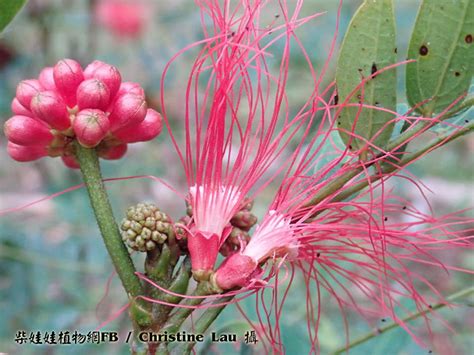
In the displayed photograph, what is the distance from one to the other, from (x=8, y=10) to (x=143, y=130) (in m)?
0.33

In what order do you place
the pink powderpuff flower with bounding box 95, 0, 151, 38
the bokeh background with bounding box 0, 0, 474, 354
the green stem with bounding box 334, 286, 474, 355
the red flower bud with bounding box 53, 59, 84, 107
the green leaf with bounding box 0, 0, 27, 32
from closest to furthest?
1. the green leaf with bounding box 0, 0, 27, 32
2. the red flower bud with bounding box 53, 59, 84, 107
3. the green stem with bounding box 334, 286, 474, 355
4. the bokeh background with bounding box 0, 0, 474, 354
5. the pink powderpuff flower with bounding box 95, 0, 151, 38

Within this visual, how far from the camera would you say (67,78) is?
1.32m

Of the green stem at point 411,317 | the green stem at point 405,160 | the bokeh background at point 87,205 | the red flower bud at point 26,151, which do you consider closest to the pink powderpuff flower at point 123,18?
the bokeh background at point 87,205

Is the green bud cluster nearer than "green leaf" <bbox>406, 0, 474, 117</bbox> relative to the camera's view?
No

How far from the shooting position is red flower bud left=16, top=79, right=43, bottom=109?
1341 mm

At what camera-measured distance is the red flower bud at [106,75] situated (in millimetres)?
1321

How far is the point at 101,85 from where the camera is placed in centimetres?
130

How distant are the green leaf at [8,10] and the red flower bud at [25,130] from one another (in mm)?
190

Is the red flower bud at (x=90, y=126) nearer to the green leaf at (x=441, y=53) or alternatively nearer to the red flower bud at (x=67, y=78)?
the red flower bud at (x=67, y=78)

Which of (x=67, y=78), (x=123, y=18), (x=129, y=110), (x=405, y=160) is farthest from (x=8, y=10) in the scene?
(x=123, y=18)

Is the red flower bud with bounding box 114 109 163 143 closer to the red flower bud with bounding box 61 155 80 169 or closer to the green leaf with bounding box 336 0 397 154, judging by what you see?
the red flower bud with bounding box 61 155 80 169

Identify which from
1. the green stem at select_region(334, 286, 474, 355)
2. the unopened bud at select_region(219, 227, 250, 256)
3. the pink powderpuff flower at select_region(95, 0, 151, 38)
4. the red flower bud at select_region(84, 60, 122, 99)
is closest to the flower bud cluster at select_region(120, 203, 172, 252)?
the unopened bud at select_region(219, 227, 250, 256)

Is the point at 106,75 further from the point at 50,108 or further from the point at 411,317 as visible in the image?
the point at 411,317

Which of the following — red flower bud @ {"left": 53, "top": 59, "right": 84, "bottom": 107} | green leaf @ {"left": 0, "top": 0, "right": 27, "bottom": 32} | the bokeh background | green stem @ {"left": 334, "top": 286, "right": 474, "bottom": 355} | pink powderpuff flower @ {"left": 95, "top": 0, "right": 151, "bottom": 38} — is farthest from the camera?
pink powderpuff flower @ {"left": 95, "top": 0, "right": 151, "bottom": 38}
